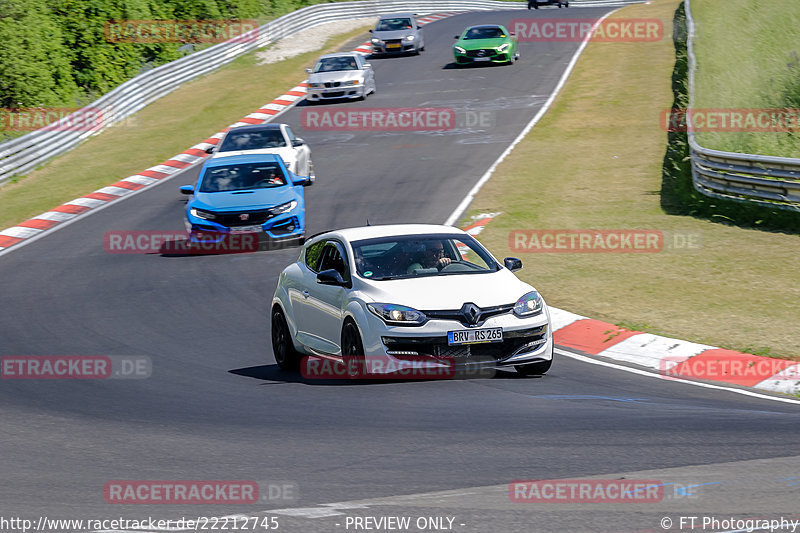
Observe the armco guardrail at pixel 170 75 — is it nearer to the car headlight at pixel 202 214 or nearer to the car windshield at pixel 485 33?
the car windshield at pixel 485 33

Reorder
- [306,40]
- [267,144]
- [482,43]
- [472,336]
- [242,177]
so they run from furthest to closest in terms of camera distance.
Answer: [306,40] → [482,43] → [267,144] → [242,177] → [472,336]

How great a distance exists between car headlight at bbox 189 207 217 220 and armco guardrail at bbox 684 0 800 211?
30.5 ft

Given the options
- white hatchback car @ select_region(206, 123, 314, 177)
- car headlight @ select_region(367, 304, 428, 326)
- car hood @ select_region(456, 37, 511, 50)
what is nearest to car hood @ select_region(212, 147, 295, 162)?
white hatchback car @ select_region(206, 123, 314, 177)

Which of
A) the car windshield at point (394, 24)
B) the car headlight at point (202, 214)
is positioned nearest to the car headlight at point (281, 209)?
the car headlight at point (202, 214)

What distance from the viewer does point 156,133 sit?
34.8 metres

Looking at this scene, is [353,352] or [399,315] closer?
[399,315]

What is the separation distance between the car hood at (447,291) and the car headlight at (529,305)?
0.06m

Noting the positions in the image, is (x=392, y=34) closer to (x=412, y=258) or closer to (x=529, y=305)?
(x=412, y=258)

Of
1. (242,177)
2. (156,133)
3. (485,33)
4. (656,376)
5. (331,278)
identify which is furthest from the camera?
(485,33)

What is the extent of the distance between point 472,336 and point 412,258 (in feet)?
4.62

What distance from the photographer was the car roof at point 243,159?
21.0 metres

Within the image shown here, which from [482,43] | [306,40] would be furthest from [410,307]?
[306,40]

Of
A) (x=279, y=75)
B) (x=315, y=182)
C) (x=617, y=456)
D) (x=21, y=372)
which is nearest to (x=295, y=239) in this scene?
(x=315, y=182)

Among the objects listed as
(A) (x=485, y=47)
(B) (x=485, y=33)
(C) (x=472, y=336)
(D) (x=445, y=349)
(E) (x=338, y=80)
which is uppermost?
(C) (x=472, y=336)
